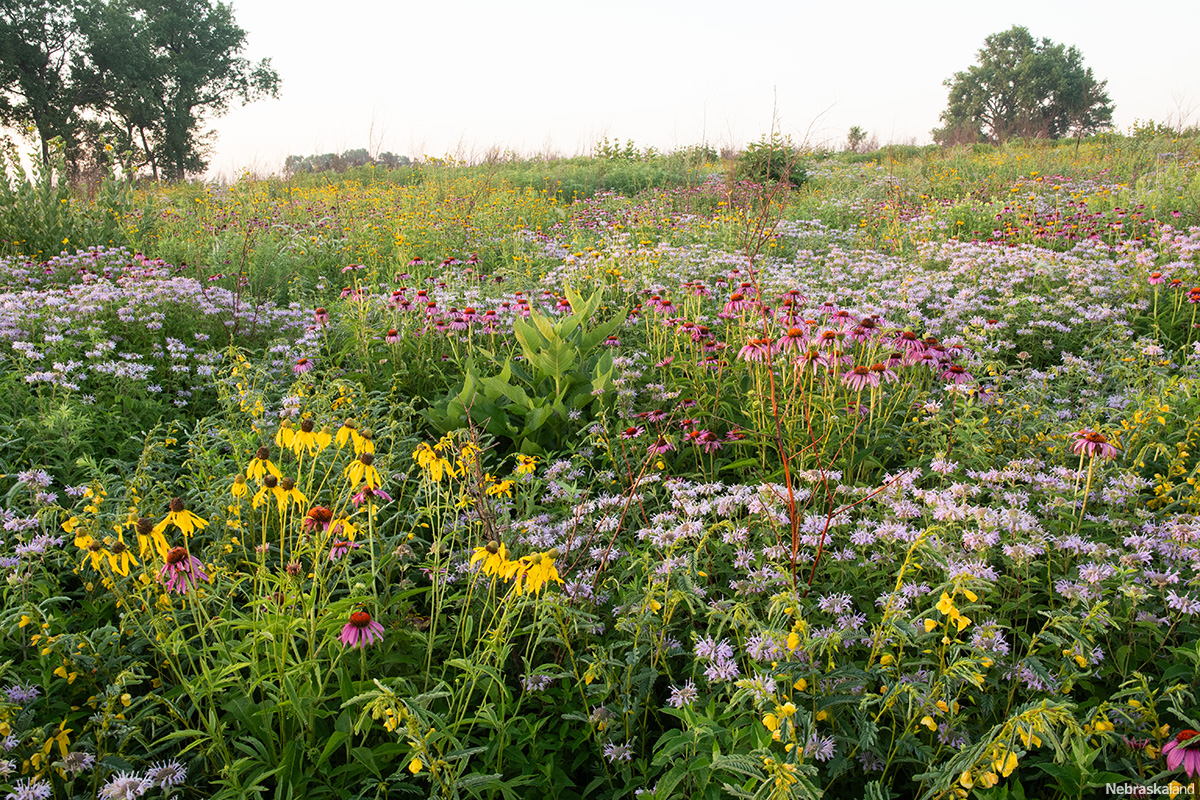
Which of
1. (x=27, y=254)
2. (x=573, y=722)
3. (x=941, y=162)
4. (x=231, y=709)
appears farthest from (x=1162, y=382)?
(x=941, y=162)

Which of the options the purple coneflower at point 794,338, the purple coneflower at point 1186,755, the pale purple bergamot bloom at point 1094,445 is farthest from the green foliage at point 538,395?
the purple coneflower at point 1186,755

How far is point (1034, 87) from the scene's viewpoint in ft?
110

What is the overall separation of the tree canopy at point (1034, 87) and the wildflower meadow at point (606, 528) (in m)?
35.5

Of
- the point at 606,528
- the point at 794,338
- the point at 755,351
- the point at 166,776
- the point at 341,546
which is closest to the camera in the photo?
the point at 166,776

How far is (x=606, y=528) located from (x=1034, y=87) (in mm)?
41955

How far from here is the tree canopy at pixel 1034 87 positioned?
33.2m

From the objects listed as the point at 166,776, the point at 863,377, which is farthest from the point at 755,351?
the point at 166,776

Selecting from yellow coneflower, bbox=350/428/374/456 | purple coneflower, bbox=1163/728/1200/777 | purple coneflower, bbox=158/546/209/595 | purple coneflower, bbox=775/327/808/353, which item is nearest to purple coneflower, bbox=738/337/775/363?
purple coneflower, bbox=775/327/808/353

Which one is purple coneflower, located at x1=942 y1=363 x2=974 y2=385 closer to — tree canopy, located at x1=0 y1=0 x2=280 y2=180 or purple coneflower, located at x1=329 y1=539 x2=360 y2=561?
purple coneflower, located at x1=329 y1=539 x2=360 y2=561

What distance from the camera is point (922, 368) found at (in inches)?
129

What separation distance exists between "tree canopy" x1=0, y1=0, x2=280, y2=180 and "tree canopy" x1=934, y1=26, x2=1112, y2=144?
3482 cm

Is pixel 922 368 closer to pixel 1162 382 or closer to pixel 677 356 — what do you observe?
pixel 1162 382

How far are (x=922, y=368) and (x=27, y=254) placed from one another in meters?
7.45

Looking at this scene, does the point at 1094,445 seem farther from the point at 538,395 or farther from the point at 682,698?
the point at 538,395
